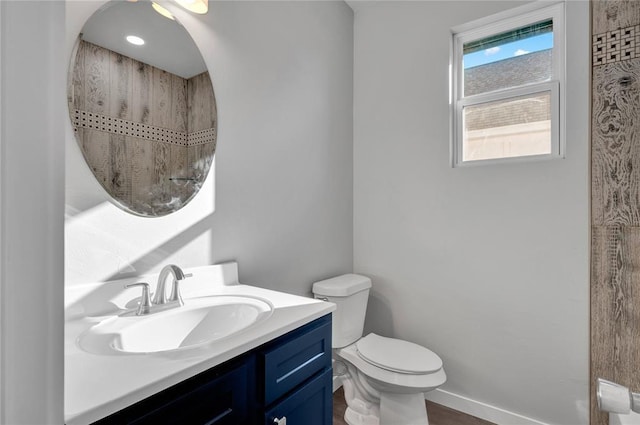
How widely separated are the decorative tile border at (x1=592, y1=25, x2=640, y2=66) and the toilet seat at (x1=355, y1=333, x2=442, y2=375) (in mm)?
1680

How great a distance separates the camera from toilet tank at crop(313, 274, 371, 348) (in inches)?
72.7

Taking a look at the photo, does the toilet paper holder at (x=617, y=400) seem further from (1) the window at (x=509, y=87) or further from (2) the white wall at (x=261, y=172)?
(2) the white wall at (x=261, y=172)

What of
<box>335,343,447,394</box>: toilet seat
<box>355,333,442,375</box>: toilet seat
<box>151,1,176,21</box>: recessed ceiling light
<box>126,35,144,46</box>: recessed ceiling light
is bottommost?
<box>335,343,447,394</box>: toilet seat

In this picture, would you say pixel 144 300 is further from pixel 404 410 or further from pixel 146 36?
pixel 404 410

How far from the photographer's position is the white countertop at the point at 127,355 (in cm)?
60

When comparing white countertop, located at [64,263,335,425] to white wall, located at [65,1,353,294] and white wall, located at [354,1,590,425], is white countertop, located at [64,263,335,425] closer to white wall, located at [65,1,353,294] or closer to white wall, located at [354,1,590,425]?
white wall, located at [65,1,353,294]

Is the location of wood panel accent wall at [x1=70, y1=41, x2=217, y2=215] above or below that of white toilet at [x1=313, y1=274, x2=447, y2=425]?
above

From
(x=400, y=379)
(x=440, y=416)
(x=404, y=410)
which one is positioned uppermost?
(x=400, y=379)

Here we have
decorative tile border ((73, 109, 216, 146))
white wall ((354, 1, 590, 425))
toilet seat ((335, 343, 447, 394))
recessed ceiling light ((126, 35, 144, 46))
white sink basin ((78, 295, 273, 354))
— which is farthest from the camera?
white wall ((354, 1, 590, 425))

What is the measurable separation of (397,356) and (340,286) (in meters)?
0.47

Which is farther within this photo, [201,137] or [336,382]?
[336,382]

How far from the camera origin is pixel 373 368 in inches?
63.8

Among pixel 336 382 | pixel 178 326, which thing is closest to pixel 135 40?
pixel 178 326

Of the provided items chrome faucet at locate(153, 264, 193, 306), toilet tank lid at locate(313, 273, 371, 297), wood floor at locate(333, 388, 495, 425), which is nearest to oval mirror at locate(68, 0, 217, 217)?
chrome faucet at locate(153, 264, 193, 306)
